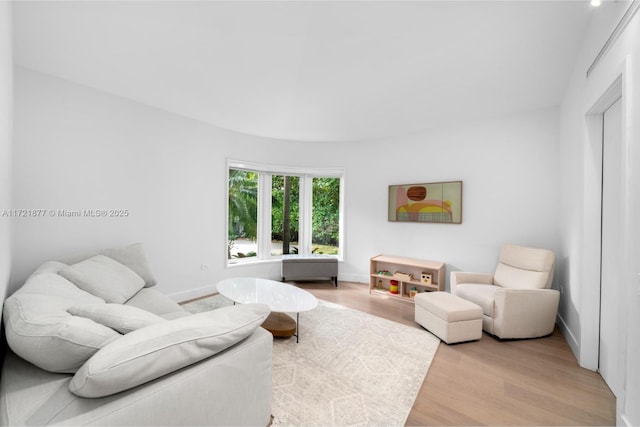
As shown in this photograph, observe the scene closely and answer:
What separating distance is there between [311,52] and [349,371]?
2706mm

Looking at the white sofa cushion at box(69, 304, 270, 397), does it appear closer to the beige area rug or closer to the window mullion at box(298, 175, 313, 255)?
the beige area rug

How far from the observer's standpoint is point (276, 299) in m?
2.65

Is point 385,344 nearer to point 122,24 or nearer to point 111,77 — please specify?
point 122,24

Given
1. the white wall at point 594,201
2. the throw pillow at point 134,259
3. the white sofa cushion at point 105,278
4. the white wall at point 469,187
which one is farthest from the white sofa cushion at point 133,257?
the white wall at point 594,201

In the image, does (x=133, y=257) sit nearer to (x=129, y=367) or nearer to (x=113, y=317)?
(x=113, y=317)

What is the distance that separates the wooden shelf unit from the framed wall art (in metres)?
0.66

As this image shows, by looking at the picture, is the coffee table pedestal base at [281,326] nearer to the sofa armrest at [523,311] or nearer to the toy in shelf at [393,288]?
the toy in shelf at [393,288]

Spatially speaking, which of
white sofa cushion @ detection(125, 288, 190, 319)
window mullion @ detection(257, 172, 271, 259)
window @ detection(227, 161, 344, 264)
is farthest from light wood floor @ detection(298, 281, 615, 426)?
window mullion @ detection(257, 172, 271, 259)

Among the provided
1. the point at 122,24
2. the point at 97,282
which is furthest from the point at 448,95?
the point at 97,282

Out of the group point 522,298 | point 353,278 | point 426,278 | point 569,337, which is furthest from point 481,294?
point 353,278

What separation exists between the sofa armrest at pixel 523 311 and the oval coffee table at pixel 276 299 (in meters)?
1.82

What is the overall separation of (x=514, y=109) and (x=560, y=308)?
243 centimetres

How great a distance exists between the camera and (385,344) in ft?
8.44

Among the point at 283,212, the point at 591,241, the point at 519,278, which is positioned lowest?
the point at 519,278
